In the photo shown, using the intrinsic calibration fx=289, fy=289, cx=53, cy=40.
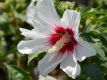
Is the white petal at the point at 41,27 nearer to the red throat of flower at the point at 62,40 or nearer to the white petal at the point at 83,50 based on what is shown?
the red throat of flower at the point at 62,40

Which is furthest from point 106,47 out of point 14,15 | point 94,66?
point 14,15

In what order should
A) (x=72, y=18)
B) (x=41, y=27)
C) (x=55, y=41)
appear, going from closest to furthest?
(x=72, y=18), (x=41, y=27), (x=55, y=41)

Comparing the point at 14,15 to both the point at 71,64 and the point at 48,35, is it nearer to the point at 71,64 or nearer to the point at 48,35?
the point at 48,35

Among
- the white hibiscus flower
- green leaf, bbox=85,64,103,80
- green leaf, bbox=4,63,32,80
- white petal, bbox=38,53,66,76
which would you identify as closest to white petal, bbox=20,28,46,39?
the white hibiscus flower

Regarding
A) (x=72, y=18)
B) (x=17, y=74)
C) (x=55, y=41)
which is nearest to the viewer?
(x=72, y=18)

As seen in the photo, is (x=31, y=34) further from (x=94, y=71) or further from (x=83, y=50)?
(x=94, y=71)

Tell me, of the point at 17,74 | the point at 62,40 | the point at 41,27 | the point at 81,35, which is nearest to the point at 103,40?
the point at 81,35
